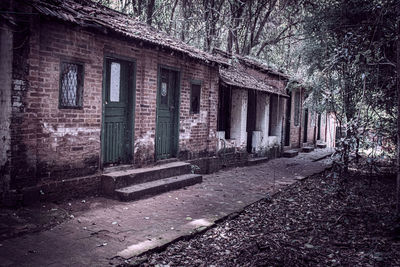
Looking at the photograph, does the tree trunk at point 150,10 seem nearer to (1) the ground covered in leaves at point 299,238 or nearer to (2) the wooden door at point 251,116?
(2) the wooden door at point 251,116

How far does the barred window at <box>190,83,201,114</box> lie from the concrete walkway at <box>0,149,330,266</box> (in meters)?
2.29

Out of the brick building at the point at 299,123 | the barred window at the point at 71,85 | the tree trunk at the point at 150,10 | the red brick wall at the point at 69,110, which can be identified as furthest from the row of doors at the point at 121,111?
the brick building at the point at 299,123

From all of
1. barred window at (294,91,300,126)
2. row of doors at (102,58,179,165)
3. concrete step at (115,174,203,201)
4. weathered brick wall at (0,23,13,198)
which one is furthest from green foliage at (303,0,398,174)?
barred window at (294,91,300,126)

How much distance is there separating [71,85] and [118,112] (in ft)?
4.68

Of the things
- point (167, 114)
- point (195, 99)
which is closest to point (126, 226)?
point (167, 114)

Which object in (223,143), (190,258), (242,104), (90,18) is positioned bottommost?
(190,258)

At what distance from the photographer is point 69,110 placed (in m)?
6.18

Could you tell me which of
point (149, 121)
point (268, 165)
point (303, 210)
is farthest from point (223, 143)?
point (303, 210)

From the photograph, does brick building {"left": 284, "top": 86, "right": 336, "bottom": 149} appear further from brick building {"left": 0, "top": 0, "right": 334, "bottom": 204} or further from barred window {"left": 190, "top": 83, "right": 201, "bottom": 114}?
brick building {"left": 0, "top": 0, "right": 334, "bottom": 204}

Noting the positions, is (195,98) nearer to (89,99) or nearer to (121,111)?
(121,111)

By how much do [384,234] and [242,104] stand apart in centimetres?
786

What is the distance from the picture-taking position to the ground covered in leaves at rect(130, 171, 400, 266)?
4176 mm

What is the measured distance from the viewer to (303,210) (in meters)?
6.81

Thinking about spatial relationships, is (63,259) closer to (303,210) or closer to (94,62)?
(94,62)
